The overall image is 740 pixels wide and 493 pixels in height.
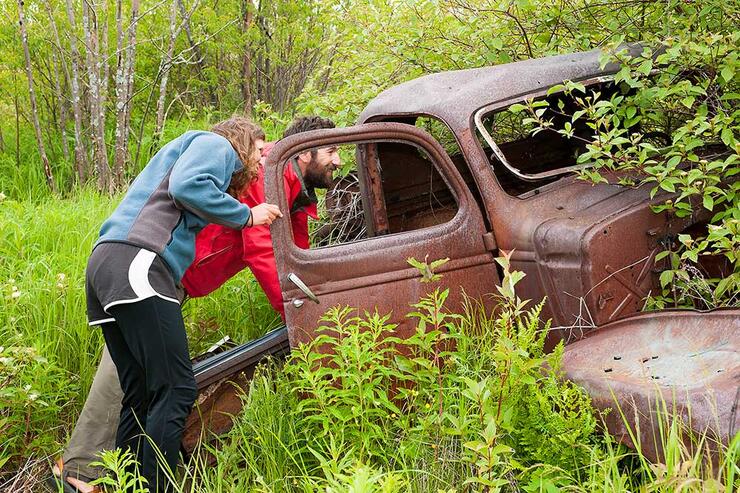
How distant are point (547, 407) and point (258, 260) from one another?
164cm

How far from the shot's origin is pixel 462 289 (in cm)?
353

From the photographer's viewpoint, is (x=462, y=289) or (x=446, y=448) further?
(x=462, y=289)

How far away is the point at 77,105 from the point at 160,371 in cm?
468

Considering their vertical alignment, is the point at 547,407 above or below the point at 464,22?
below

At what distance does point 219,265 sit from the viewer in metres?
3.89

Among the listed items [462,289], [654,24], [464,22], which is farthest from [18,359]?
[654,24]

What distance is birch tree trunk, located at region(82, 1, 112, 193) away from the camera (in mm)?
6742

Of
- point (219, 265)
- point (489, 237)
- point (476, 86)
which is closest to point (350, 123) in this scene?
point (476, 86)

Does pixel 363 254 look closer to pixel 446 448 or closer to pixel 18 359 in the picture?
pixel 446 448

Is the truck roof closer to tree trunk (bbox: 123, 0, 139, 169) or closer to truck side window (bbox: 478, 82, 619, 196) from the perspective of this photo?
truck side window (bbox: 478, 82, 619, 196)

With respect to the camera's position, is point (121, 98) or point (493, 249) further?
point (121, 98)

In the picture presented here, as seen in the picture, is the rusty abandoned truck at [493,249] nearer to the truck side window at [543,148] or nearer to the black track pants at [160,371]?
the black track pants at [160,371]

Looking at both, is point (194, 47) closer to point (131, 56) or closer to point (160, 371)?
point (131, 56)

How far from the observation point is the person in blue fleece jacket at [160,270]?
322 cm
